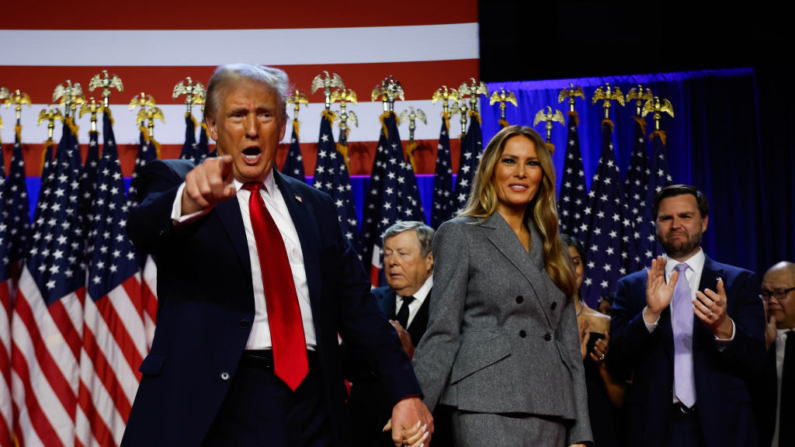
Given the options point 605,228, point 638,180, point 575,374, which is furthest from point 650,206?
point 575,374

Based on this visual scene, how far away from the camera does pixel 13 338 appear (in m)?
5.57

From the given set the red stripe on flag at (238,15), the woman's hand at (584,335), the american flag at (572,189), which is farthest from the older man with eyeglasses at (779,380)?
the red stripe on flag at (238,15)

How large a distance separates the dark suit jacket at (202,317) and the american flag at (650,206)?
407cm

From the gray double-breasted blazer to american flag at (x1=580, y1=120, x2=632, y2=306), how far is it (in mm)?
3122

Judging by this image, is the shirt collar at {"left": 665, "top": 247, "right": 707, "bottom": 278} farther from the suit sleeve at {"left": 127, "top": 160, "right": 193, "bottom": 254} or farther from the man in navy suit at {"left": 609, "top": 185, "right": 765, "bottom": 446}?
the suit sleeve at {"left": 127, "top": 160, "right": 193, "bottom": 254}

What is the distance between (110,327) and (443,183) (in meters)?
2.61

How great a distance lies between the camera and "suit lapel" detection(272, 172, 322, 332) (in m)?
1.99

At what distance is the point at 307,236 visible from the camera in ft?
6.73

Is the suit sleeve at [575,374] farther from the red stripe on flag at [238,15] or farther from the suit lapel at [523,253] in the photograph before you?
the red stripe on flag at [238,15]

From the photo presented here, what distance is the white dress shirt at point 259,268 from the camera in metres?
1.89

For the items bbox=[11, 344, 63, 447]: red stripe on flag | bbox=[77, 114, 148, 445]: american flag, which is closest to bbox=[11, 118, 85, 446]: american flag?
bbox=[11, 344, 63, 447]: red stripe on flag

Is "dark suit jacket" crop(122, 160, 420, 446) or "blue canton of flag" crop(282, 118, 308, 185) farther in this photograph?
"blue canton of flag" crop(282, 118, 308, 185)

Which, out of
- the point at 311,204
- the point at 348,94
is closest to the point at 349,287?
the point at 311,204

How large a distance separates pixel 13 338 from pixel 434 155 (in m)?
3.35
